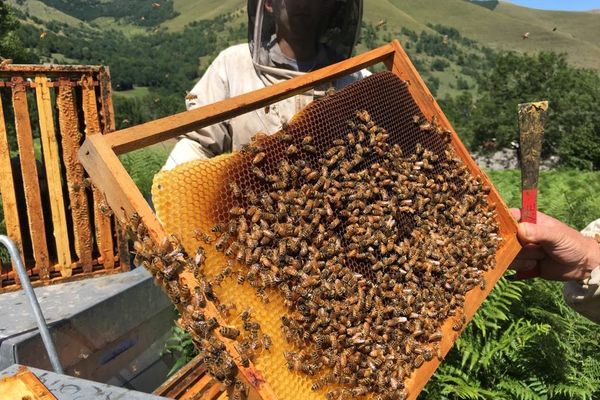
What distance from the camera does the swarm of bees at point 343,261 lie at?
6.90 feet

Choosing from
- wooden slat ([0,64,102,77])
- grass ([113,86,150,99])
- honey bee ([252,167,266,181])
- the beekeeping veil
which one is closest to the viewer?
honey bee ([252,167,266,181])

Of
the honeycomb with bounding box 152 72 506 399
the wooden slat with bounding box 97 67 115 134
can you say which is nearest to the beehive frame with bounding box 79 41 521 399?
the honeycomb with bounding box 152 72 506 399

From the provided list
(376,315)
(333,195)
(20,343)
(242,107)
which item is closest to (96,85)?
(20,343)

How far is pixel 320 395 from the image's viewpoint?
2.27 metres

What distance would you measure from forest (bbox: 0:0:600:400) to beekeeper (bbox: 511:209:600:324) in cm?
119

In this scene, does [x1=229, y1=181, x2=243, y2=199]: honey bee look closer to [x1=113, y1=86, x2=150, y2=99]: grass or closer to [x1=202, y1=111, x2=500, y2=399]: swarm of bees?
[x1=202, y1=111, x2=500, y2=399]: swarm of bees

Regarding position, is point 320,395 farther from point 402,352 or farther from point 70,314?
point 70,314

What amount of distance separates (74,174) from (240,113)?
3036 millimetres

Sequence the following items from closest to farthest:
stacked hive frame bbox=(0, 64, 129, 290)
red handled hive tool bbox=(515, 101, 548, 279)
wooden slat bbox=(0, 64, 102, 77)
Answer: red handled hive tool bbox=(515, 101, 548, 279) → wooden slat bbox=(0, 64, 102, 77) → stacked hive frame bbox=(0, 64, 129, 290)

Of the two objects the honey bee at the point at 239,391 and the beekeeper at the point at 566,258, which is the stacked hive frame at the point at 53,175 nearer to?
the honey bee at the point at 239,391

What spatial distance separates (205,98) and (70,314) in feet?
6.73

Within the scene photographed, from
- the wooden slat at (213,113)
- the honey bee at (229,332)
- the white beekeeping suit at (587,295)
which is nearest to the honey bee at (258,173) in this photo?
the wooden slat at (213,113)

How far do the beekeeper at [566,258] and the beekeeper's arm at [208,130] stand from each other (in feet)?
7.46

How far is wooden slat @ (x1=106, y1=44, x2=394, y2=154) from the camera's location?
2094 mm
